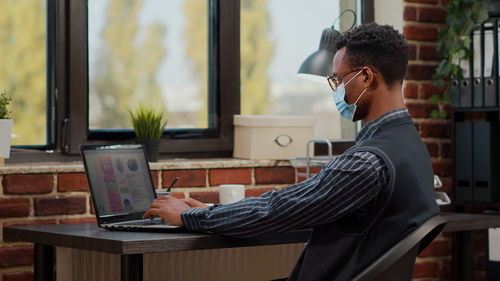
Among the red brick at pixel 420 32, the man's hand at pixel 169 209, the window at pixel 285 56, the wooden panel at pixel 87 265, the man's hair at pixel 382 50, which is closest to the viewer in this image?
the man's hair at pixel 382 50

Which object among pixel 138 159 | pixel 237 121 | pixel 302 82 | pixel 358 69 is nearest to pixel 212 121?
pixel 237 121

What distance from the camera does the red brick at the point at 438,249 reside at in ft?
10.3

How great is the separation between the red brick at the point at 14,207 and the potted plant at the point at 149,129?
18.7 inches

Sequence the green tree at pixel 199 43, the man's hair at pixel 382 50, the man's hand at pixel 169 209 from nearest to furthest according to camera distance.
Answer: the man's hair at pixel 382 50, the man's hand at pixel 169 209, the green tree at pixel 199 43

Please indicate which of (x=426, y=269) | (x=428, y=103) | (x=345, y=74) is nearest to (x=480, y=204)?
(x=426, y=269)

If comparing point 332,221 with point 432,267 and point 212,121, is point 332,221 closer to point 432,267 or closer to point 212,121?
point 212,121

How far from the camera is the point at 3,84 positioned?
8.28 ft

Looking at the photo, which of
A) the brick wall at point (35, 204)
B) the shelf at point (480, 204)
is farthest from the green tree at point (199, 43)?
the shelf at point (480, 204)

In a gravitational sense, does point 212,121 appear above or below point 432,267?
above

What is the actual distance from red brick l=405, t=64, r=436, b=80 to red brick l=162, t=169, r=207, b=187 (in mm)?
1042

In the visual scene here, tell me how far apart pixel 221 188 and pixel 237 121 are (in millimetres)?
504

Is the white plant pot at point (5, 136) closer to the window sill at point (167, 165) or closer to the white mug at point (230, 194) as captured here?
the window sill at point (167, 165)

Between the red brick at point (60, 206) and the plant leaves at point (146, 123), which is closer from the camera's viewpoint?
the red brick at point (60, 206)

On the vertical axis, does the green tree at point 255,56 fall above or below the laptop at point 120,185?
above
